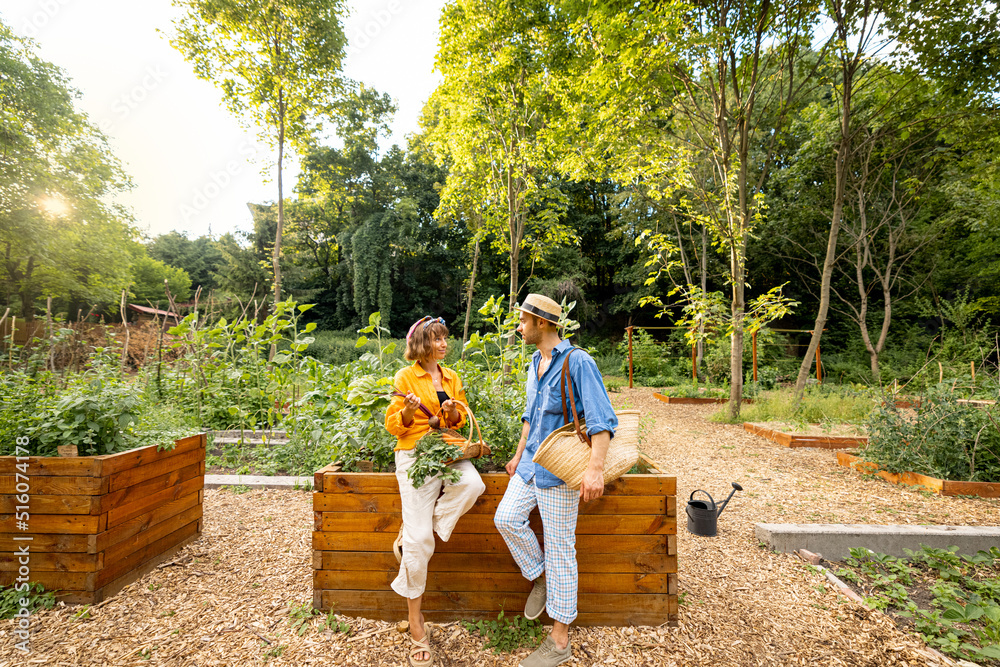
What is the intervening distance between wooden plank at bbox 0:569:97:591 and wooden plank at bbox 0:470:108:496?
417mm

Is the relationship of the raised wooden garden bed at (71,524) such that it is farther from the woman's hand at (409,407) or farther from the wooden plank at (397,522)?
the woman's hand at (409,407)

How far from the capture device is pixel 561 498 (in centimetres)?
192

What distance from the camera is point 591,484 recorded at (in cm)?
178

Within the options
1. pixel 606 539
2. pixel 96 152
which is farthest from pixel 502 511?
pixel 96 152

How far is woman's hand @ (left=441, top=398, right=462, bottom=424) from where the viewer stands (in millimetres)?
2084

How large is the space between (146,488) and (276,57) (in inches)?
412

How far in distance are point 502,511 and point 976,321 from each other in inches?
747

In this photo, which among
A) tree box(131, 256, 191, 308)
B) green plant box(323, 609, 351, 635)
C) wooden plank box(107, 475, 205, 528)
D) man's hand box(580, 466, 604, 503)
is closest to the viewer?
man's hand box(580, 466, 604, 503)

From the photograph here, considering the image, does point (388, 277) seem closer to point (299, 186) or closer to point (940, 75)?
point (299, 186)

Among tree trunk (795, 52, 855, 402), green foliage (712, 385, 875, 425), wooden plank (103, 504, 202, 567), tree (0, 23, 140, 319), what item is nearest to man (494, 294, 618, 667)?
wooden plank (103, 504, 202, 567)

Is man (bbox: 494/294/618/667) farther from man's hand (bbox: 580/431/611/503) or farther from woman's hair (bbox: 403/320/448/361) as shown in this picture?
woman's hair (bbox: 403/320/448/361)

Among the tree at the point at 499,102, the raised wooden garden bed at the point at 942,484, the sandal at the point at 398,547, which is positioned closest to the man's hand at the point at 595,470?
the sandal at the point at 398,547

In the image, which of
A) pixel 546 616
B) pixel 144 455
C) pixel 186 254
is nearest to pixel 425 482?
pixel 546 616

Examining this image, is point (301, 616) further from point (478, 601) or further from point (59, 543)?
point (59, 543)
